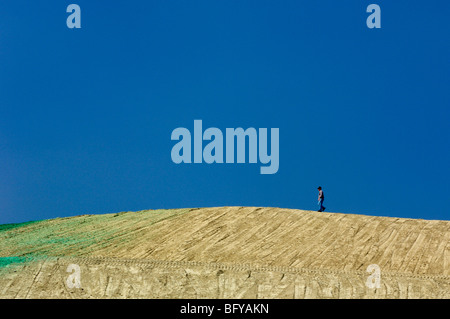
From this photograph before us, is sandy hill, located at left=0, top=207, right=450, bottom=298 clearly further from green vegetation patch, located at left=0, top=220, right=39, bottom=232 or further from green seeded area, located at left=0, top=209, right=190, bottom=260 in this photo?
green vegetation patch, located at left=0, top=220, right=39, bottom=232

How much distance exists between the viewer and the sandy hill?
26281 mm

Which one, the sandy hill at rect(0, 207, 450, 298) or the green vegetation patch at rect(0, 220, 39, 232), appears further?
the green vegetation patch at rect(0, 220, 39, 232)

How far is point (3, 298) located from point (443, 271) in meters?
16.9

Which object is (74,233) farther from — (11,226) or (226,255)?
(226,255)

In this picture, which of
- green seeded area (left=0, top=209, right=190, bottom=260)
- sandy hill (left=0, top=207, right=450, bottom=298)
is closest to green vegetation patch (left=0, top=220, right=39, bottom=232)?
green seeded area (left=0, top=209, right=190, bottom=260)

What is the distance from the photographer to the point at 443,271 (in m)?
29.4

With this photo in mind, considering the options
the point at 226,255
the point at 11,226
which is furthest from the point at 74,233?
the point at 226,255

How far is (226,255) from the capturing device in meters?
31.1

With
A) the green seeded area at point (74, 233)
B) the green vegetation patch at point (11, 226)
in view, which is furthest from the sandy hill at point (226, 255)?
the green vegetation patch at point (11, 226)

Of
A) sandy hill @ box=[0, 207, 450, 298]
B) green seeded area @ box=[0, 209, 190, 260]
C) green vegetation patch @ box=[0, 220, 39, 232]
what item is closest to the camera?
sandy hill @ box=[0, 207, 450, 298]

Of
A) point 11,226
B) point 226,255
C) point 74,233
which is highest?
point 74,233

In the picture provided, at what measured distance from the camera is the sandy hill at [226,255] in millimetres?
26281
